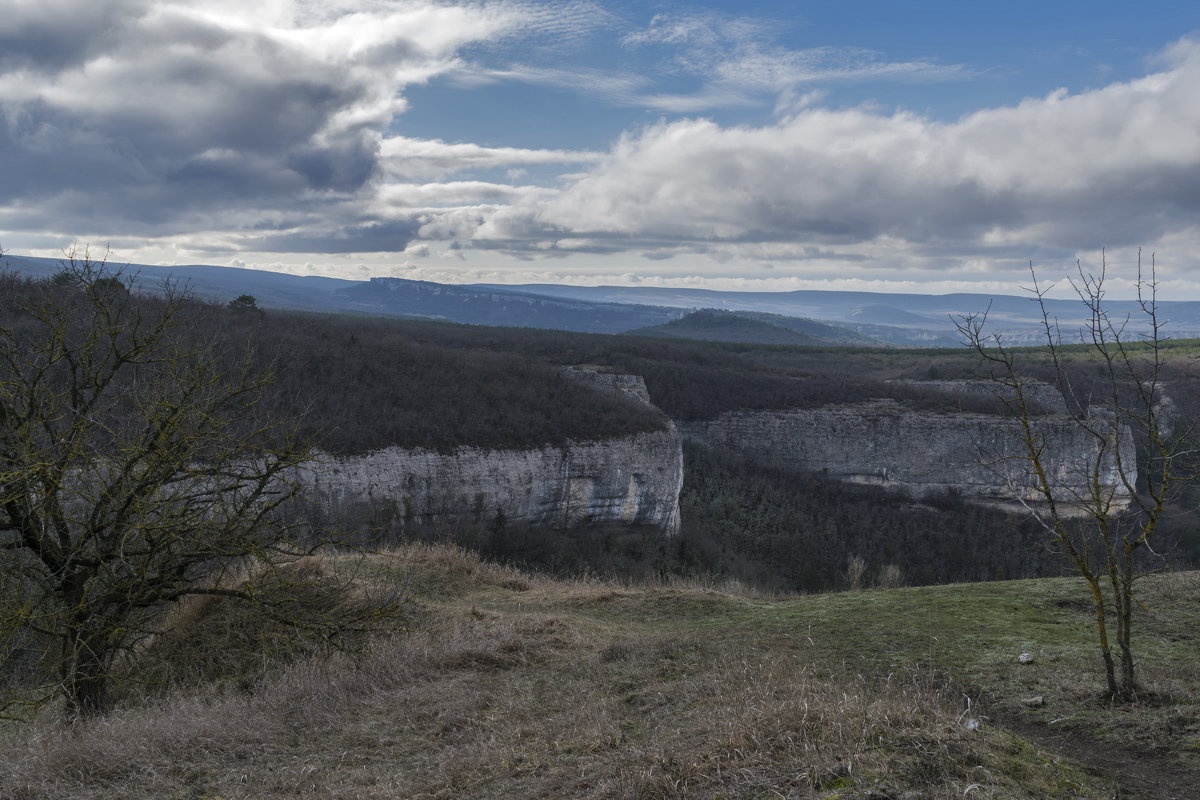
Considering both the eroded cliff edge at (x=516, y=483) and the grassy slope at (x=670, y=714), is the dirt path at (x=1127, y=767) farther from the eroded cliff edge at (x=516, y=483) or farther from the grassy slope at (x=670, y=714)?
the eroded cliff edge at (x=516, y=483)

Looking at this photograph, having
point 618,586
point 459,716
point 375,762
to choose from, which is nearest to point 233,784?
point 375,762

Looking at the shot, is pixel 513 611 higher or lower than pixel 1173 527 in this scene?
higher

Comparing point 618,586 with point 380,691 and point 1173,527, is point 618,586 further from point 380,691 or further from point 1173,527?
point 1173,527

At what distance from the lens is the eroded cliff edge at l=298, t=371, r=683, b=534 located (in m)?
33.1

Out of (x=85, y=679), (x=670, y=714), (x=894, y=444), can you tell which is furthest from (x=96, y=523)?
(x=894, y=444)

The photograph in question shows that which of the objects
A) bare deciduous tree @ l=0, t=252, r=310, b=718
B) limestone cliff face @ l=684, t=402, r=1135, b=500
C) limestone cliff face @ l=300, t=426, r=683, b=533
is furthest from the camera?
limestone cliff face @ l=684, t=402, r=1135, b=500

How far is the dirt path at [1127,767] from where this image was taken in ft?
12.8

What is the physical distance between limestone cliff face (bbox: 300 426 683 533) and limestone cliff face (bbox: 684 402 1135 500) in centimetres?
1912

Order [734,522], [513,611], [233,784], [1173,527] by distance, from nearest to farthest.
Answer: [233,784]
[513,611]
[1173,527]
[734,522]

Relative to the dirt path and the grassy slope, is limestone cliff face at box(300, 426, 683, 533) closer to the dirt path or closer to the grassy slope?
the grassy slope

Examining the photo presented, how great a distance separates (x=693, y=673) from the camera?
6.47 metres

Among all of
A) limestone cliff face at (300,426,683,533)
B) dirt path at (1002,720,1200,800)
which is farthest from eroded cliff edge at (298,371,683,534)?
dirt path at (1002,720,1200,800)

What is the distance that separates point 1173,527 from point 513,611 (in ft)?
154

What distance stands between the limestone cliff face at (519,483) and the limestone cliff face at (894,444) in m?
19.1
